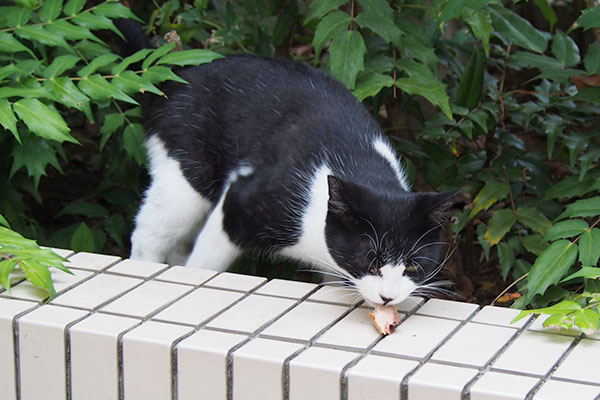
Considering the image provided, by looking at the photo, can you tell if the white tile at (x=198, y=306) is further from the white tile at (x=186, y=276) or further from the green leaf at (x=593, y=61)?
the green leaf at (x=593, y=61)

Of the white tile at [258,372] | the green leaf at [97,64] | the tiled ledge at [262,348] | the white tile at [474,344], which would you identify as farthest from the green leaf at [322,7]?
the white tile at [258,372]

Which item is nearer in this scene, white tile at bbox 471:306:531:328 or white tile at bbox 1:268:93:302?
white tile at bbox 471:306:531:328

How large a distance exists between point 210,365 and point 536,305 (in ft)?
4.32

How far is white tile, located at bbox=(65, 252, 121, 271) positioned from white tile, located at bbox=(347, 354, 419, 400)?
918mm

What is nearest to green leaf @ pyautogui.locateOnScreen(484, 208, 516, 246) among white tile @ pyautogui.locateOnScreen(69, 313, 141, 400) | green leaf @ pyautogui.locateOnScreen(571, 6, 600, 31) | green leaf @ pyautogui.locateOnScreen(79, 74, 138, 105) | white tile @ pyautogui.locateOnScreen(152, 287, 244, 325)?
green leaf @ pyautogui.locateOnScreen(571, 6, 600, 31)

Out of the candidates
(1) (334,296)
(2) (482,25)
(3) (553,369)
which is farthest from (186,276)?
(2) (482,25)

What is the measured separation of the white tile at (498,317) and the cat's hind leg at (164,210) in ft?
4.43

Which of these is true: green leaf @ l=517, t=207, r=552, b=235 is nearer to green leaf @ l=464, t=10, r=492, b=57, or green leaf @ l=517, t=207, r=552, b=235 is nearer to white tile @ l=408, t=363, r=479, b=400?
green leaf @ l=464, t=10, r=492, b=57

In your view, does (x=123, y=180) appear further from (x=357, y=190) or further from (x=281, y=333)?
(x=281, y=333)

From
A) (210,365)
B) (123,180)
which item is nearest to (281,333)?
(210,365)

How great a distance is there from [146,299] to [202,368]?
1.20ft

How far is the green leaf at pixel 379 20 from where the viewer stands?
10.2 ft

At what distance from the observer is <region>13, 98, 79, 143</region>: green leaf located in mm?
2717

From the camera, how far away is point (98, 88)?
2920 millimetres
